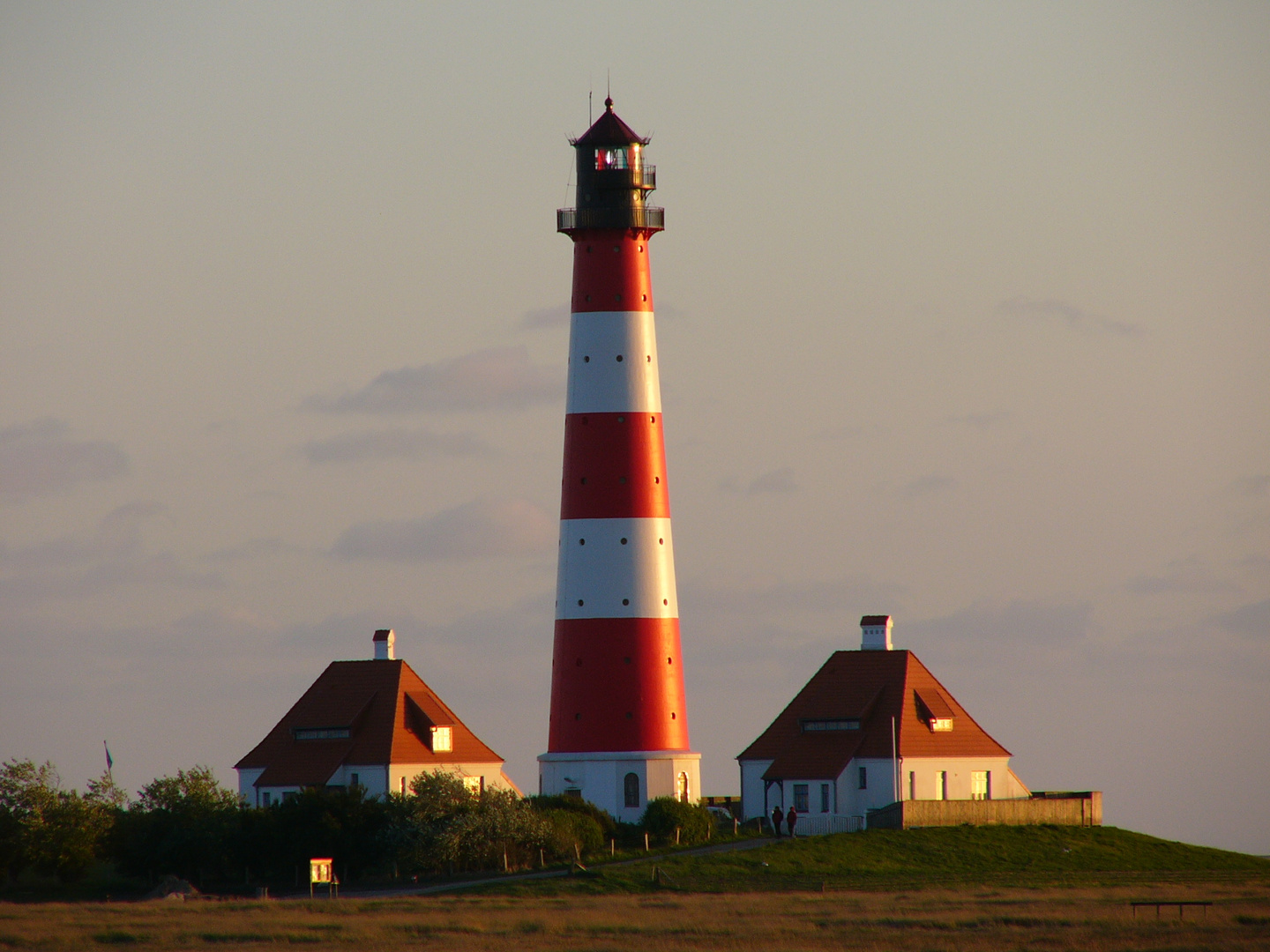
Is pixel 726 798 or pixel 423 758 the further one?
pixel 726 798

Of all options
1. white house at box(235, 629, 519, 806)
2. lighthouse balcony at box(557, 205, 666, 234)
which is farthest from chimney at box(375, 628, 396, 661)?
lighthouse balcony at box(557, 205, 666, 234)

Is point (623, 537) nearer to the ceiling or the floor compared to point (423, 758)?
nearer to the ceiling

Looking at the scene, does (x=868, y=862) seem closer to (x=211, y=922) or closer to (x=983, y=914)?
(x=983, y=914)

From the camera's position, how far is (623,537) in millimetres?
69750

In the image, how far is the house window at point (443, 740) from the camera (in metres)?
74.6

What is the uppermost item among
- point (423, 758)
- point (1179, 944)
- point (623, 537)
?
point (623, 537)

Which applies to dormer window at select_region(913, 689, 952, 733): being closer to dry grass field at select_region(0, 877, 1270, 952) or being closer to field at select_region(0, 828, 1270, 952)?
field at select_region(0, 828, 1270, 952)

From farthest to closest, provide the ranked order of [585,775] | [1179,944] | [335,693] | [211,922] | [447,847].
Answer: [335,693]
[585,775]
[447,847]
[211,922]
[1179,944]

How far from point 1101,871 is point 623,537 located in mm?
17143

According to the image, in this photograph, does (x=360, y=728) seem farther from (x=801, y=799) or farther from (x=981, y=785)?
(x=981, y=785)

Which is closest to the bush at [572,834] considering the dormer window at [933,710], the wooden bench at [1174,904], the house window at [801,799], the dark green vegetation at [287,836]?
the dark green vegetation at [287,836]

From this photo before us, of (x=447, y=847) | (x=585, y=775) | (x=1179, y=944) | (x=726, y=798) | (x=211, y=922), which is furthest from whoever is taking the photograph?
(x=726, y=798)

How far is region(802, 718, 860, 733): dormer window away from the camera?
250 feet

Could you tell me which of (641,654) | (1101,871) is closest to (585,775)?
(641,654)
